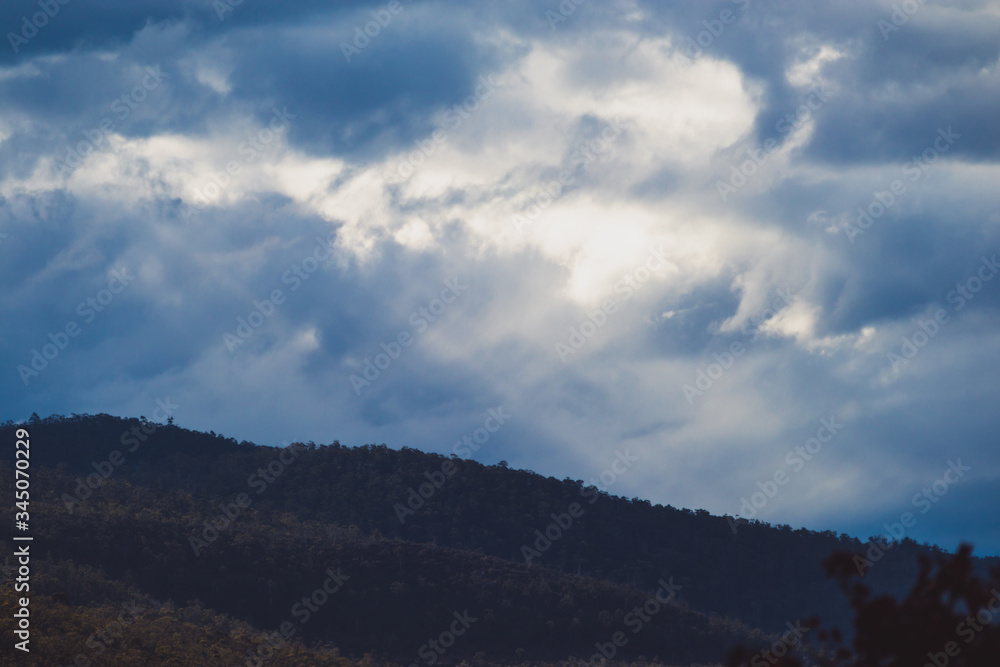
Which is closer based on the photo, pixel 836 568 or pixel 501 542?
pixel 836 568

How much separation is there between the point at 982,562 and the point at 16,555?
158168mm

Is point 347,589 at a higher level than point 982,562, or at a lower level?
lower

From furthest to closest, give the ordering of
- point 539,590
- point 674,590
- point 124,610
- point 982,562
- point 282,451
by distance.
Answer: point 982,562 → point 282,451 → point 674,590 → point 539,590 → point 124,610

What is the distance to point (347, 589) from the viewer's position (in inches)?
3861

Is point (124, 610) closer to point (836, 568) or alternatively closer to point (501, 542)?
point (836, 568)

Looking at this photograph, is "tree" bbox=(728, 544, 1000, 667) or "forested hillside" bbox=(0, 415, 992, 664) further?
"forested hillside" bbox=(0, 415, 992, 664)

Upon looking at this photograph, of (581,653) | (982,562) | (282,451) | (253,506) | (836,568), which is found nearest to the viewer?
(836,568)

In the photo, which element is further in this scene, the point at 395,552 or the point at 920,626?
the point at 395,552

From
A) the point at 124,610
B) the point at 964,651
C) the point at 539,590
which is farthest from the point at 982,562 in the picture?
the point at 964,651

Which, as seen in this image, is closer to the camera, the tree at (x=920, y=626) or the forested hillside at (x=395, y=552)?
the tree at (x=920, y=626)

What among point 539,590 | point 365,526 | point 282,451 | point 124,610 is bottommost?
point 124,610

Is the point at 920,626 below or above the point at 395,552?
below

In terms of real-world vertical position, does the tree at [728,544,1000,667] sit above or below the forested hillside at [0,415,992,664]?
below

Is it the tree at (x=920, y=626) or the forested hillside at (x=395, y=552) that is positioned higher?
the forested hillside at (x=395, y=552)
